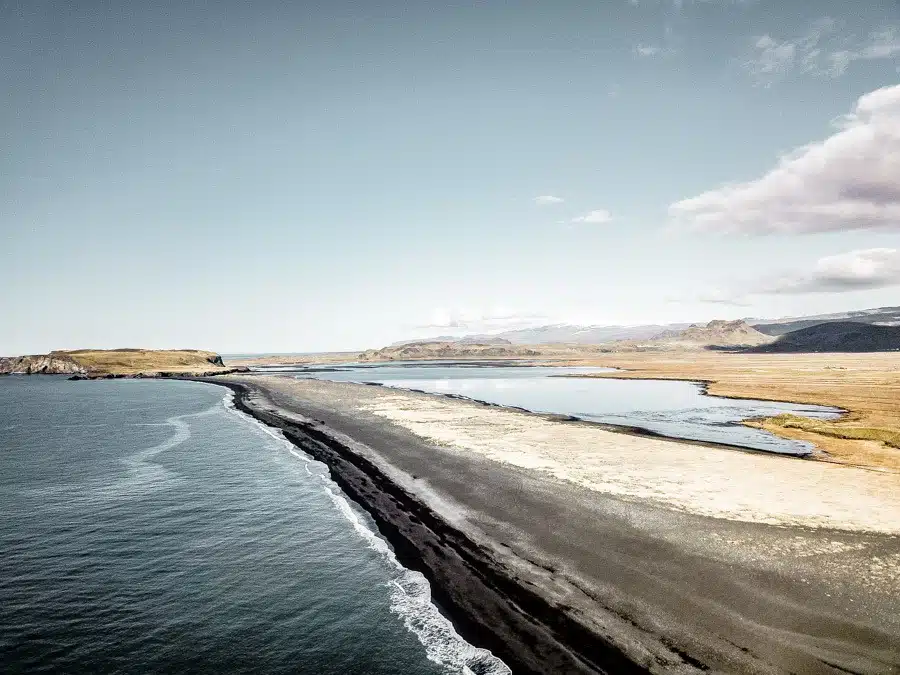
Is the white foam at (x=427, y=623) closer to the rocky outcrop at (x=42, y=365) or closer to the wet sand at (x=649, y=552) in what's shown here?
the wet sand at (x=649, y=552)

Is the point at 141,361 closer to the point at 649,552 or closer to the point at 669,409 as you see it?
the point at 669,409

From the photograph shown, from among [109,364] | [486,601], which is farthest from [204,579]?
[109,364]

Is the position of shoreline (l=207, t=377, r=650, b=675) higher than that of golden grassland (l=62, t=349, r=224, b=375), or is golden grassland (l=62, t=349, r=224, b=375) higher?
golden grassland (l=62, t=349, r=224, b=375)

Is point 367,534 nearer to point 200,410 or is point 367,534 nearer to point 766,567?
point 766,567

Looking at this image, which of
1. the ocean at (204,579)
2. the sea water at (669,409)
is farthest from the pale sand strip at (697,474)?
the ocean at (204,579)

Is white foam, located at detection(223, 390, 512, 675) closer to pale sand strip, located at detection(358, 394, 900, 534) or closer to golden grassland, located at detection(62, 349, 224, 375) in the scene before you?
pale sand strip, located at detection(358, 394, 900, 534)

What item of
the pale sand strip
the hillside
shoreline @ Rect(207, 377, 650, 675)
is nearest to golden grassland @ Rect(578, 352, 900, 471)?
the pale sand strip

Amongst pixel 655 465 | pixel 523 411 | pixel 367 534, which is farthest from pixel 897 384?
pixel 367 534

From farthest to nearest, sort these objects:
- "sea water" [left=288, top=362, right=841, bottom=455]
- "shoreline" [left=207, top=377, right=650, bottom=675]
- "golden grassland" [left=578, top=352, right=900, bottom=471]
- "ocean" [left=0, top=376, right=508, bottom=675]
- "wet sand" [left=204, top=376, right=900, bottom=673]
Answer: "sea water" [left=288, top=362, right=841, bottom=455] → "golden grassland" [left=578, top=352, right=900, bottom=471] → "ocean" [left=0, top=376, right=508, bottom=675] → "wet sand" [left=204, top=376, right=900, bottom=673] → "shoreline" [left=207, top=377, right=650, bottom=675]
